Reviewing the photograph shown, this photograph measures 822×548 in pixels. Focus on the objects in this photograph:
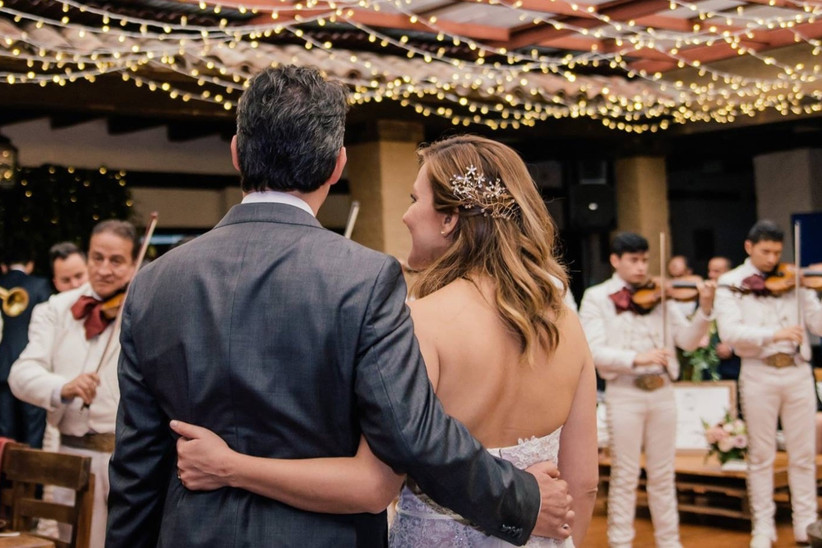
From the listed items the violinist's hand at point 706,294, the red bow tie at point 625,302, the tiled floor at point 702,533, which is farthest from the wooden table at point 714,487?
the red bow tie at point 625,302

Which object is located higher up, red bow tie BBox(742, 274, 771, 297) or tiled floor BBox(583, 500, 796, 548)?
red bow tie BBox(742, 274, 771, 297)

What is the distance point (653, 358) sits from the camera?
5199 millimetres

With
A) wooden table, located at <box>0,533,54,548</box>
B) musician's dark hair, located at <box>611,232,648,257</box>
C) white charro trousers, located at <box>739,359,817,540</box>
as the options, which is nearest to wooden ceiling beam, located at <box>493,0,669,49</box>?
musician's dark hair, located at <box>611,232,648,257</box>

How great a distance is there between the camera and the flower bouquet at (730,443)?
6.40 meters

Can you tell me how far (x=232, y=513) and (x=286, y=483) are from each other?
11 centimetres

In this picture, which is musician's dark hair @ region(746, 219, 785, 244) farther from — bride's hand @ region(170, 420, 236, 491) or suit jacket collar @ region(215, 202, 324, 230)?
bride's hand @ region(170, 420, 236, 491)

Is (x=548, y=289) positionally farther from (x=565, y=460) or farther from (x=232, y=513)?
(x=232, y=513)

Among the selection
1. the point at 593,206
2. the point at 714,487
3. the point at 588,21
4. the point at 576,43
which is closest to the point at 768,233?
the point at 714,487

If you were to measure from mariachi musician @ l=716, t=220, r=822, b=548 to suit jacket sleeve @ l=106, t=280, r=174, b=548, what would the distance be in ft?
14.5

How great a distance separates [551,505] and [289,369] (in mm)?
636

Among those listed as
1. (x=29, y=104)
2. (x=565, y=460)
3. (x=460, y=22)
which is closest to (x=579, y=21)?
(x=460, y=22)

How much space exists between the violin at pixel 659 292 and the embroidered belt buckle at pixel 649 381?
15.3 inches

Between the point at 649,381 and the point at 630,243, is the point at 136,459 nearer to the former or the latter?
the point at 649,381

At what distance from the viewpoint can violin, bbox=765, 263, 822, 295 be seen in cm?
581
